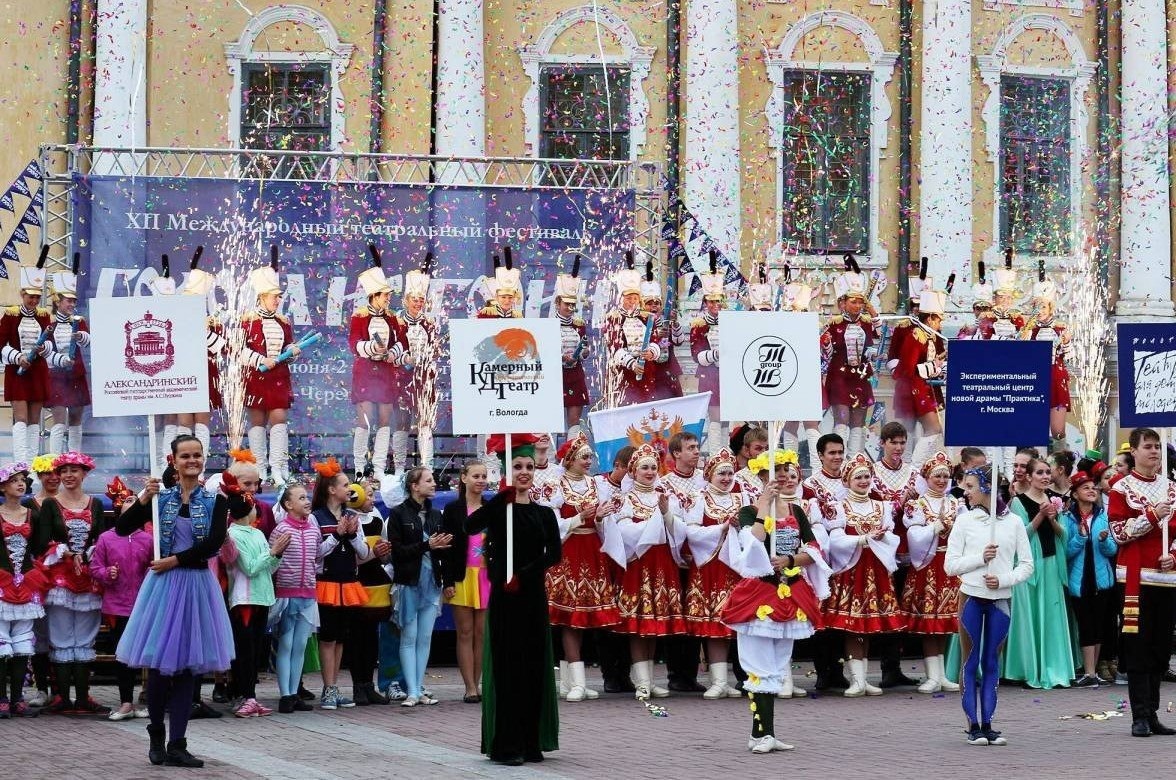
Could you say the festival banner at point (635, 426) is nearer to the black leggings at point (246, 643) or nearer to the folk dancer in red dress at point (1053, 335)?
the black leggings at point (246, 643)

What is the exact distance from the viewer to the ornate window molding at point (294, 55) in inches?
1117

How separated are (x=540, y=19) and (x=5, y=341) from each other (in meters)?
11.5

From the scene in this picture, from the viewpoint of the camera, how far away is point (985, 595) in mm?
12312

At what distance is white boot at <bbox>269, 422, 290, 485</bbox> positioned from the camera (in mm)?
19859

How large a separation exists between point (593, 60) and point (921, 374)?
9.63 metres

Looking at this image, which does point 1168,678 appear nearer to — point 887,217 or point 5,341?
point 5,341

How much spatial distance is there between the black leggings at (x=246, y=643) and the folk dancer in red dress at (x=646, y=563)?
8.21 ft

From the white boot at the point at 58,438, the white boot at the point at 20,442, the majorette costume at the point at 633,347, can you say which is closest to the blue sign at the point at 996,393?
the majorette costume at the point at 633,347

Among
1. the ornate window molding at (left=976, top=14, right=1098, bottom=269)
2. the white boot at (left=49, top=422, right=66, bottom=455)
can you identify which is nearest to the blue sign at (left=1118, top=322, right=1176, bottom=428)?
the white boot at (left=49, top=422, right=66, bottom=455)

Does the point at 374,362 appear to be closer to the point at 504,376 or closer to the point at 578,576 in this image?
the point at 578,576

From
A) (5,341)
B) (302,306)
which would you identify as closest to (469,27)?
(302,306)

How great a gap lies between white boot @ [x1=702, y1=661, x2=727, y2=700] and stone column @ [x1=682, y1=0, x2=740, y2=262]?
1386 centimetres

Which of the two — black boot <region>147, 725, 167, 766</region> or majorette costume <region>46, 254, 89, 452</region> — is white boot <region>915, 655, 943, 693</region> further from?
majorette costume <region>46, 254, 89, 452</region>

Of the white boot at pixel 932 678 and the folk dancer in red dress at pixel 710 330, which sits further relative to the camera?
the folk dancer in red dress at pixel 710 330
